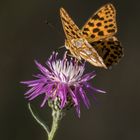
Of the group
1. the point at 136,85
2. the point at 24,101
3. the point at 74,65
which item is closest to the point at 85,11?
the point at 136,85

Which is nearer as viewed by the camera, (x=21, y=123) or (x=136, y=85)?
(x=21, y=123)

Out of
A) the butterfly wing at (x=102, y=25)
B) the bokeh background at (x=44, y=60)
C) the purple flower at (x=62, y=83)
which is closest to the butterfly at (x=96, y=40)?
the butterfly wing at (x=102, y=25)

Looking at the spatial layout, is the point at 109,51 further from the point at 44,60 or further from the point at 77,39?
the point at 44,60

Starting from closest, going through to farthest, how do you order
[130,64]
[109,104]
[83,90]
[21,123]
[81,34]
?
[81,34]
[83,90]
[21,123]
[109,104]
[130,64]

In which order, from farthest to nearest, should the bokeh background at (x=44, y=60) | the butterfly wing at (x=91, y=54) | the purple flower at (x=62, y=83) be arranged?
the bokeh background at (x=44, y=60) → the purple flower at (x=62, y=83) → the butterfly wing at (x=91, y=54)

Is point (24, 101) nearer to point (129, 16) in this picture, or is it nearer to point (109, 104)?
point (109, 104)

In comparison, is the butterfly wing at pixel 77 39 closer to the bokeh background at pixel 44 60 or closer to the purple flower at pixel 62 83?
the purple flower at pixel 62 83

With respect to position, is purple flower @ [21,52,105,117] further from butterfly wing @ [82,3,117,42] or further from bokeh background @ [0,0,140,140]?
bokeh background @ [0,0,140,140]

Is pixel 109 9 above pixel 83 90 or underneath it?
above
